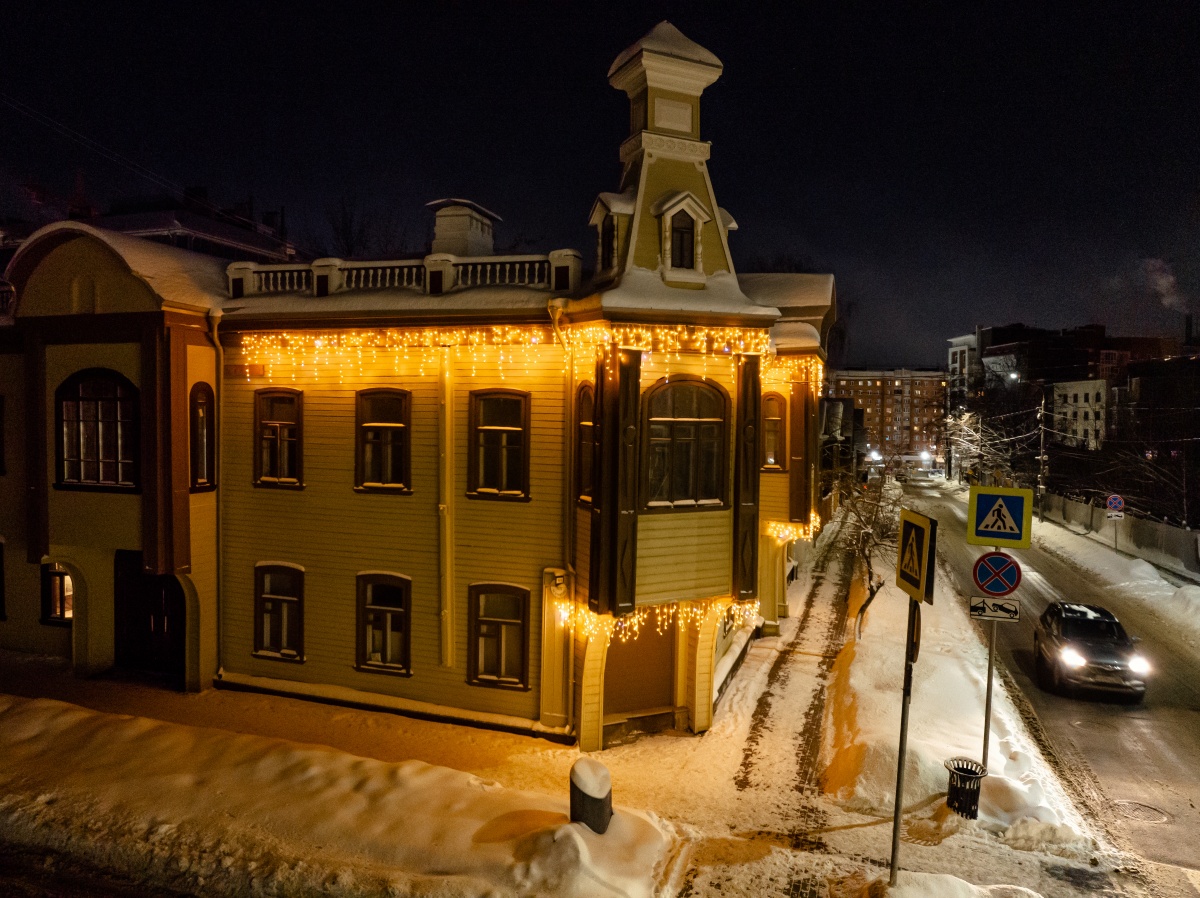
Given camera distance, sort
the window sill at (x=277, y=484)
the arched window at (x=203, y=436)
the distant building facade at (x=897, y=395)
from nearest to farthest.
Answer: the arched window at (x=203, y=436) → the window sill at (x=277, y=484) → the distant building facade at (x=897, y=395)

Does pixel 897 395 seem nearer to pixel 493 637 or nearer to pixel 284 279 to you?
pixel 493 637

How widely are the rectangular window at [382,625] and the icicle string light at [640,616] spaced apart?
326 centimetres

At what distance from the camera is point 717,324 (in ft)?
40.2

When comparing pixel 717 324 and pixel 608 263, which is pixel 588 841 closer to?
pixel 717 324

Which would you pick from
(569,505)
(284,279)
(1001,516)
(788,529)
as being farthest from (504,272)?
(788,529)

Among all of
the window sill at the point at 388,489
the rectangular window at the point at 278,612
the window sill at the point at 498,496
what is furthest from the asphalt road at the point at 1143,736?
the rectangular window at the point at 278,612

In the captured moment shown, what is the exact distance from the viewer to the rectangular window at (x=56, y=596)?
16.5 meters

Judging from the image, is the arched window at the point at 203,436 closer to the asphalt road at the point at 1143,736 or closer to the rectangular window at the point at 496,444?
the rectangular window at the point at 496,444

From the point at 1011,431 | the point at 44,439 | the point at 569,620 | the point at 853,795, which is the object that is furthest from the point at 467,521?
the point at 1011,431

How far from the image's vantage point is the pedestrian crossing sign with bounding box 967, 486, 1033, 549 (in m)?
10.2

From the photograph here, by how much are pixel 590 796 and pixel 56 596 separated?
48.3 feet

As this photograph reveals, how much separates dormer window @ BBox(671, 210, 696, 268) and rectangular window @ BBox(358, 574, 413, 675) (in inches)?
311

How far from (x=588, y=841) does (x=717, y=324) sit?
7.92 metres

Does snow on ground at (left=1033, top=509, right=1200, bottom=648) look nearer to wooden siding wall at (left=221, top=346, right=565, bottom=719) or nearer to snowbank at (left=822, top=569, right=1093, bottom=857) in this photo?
snowbank at (left=822, top=569, right=1093, bottom=857)
